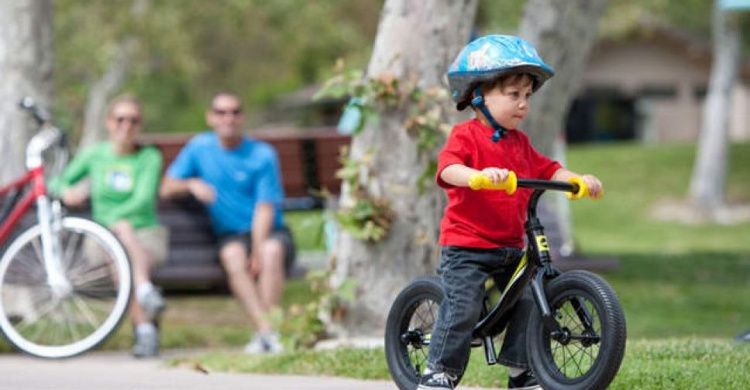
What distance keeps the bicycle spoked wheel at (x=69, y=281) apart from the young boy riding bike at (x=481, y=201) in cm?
295

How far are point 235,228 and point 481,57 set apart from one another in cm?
444

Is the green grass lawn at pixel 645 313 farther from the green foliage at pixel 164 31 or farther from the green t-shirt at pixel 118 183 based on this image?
the green foliage at pixel 164 31

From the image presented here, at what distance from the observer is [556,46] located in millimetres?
10992

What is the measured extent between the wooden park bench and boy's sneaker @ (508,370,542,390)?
5.03m

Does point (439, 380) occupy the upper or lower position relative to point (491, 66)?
lower

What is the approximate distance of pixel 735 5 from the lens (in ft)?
36.7

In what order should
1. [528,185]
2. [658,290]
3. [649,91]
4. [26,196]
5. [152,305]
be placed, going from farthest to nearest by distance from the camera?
[649,91] → [658,290] → [152,305] → [26,196] → [528,185]

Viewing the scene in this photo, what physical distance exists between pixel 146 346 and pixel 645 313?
5111 millimetres

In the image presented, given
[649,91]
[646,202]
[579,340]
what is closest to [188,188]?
[579,340]

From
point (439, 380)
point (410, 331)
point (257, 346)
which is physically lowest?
point (257, 346)

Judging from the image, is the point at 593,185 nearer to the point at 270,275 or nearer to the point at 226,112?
the point at 270,275

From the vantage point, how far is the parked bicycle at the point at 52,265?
8.29m

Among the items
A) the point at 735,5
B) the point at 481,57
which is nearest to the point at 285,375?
the point at 481,57

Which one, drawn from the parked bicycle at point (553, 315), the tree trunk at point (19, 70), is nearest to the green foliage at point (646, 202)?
the tree trunk at point (19, 70)
